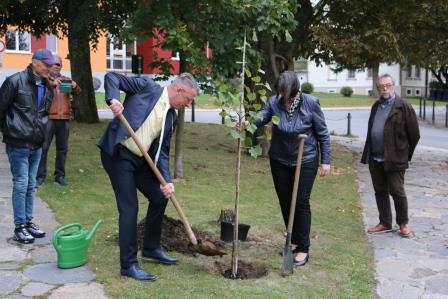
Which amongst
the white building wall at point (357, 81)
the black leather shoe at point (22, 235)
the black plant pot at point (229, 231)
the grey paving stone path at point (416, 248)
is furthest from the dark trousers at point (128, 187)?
the white building wall at point (357, 81)

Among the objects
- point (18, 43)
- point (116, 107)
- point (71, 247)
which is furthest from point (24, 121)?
point (18, 43)

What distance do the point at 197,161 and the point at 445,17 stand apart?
6128mm

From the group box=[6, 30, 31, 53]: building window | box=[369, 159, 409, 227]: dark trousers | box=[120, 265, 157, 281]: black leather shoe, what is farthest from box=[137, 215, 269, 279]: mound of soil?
box=[6, 30, 31, 53]: building window

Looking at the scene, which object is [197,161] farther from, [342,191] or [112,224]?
[112,224]

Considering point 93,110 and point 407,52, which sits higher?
point 407,52

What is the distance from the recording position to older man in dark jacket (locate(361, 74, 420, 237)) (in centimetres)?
668

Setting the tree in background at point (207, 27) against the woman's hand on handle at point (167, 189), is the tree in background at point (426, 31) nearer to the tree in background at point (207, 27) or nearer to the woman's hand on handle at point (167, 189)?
the tree in background at point (207, 27)

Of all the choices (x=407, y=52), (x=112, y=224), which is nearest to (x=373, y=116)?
(x=112, y=224)

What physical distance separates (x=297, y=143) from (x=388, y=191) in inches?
85.2

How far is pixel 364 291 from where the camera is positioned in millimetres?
4996

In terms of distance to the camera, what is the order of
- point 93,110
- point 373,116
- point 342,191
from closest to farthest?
1. point 373,116
2. point 342,191
3. point 93,110

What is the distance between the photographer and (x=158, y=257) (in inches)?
209

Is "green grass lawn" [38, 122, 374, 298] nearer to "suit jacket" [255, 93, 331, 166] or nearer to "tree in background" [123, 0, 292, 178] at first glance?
"suit jacket" [255, 93, 331, 166]

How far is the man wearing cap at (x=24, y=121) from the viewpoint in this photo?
5543 mm
